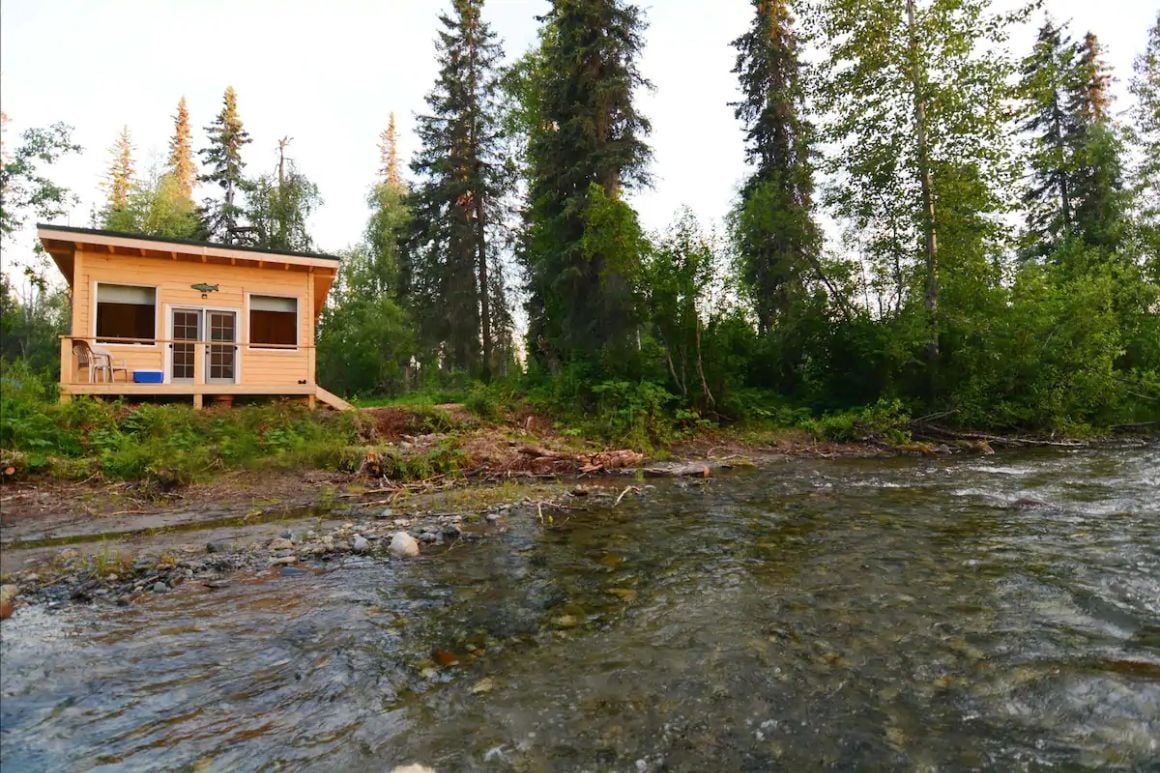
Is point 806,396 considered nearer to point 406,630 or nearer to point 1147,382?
point 1147,382

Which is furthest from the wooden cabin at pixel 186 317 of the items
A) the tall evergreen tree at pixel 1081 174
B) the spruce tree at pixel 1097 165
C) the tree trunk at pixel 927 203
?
the spruce tree at pixel 1097 165

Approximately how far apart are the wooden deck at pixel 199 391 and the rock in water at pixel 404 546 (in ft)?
25.9

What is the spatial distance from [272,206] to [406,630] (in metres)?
37.1

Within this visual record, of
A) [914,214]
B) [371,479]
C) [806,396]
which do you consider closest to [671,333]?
[806,396]

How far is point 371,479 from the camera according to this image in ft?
31.4

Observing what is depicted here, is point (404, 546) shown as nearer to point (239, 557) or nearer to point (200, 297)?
point (239, 557)

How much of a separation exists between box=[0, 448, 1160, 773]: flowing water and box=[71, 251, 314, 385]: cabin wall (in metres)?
10.6

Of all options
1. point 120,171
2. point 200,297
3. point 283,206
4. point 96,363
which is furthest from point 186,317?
point 120,171

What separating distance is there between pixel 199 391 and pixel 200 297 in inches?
122

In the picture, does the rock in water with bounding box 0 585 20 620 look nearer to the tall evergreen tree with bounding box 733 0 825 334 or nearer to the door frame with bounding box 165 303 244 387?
the door frame with bounding box 165 303 244 387

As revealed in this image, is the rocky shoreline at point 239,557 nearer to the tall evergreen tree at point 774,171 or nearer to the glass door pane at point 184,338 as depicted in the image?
the glass door pane at point 184,338

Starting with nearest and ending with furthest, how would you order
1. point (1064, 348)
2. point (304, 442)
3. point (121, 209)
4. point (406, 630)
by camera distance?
point (406, 630), point (304, 442), point (1064, 348), point (121, 209)

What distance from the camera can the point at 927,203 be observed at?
1595cm

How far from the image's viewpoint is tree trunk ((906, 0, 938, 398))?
15750 millimetres
